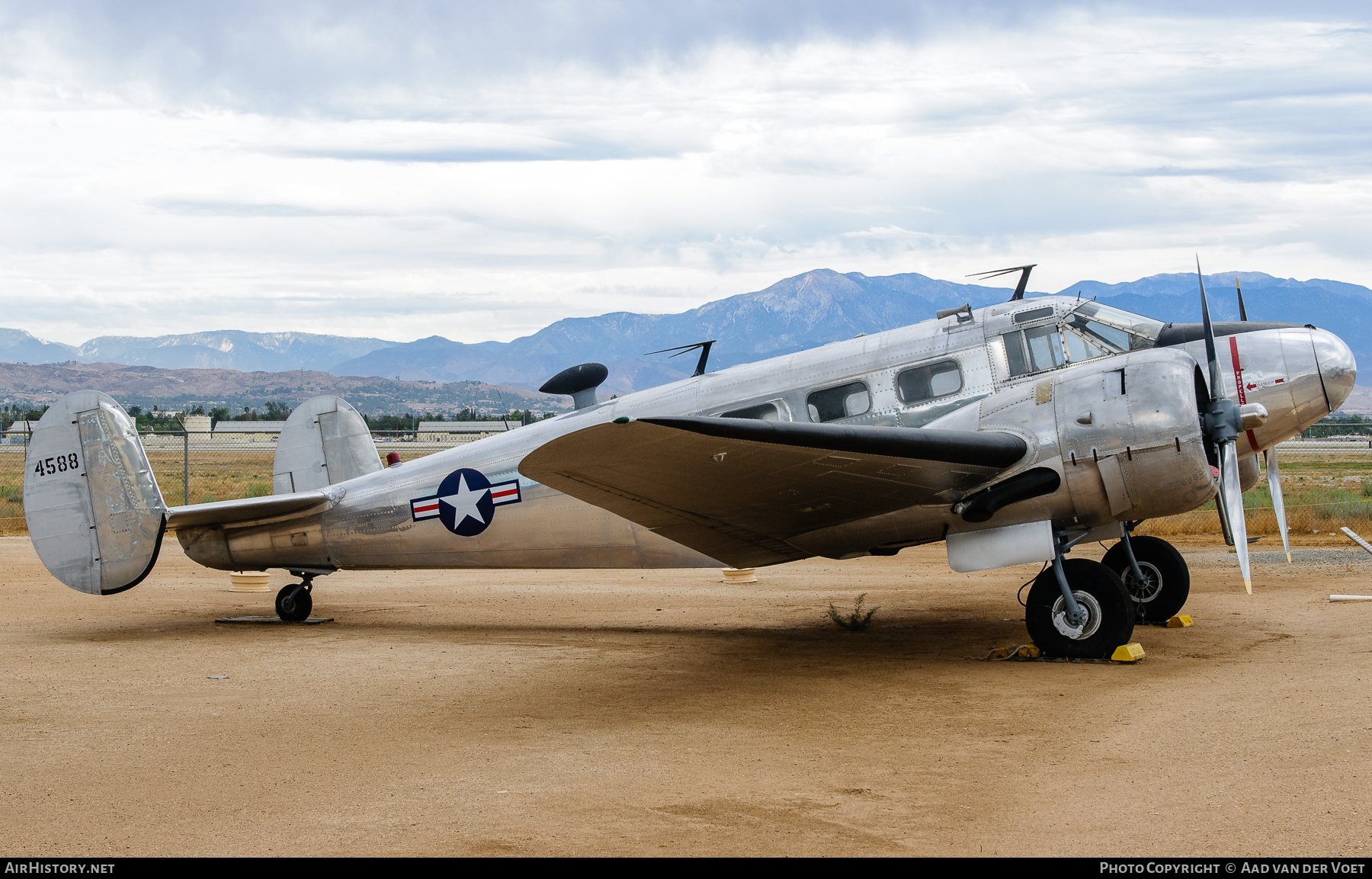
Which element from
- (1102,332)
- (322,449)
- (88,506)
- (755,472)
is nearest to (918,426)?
(1102,332)

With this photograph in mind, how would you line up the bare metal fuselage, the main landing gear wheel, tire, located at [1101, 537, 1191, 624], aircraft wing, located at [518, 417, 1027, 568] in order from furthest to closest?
1. the main landing gear wheel
2. tire, located at [1101, 537, 1191, 624]
3. the bare metal fuselage
4. aircraft wing, located at [518, 417, 1027, 568]

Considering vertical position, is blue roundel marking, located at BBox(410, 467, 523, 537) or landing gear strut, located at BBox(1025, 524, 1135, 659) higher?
blue roundel marking, located at BBox(410, 467, 523, 537)

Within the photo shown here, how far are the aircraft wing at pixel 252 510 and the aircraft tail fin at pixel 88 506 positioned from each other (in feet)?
1.04

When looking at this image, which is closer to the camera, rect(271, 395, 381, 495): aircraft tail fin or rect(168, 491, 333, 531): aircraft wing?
rect(168, 491, 333, 531): aircraft wing

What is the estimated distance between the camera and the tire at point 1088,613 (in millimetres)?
9320

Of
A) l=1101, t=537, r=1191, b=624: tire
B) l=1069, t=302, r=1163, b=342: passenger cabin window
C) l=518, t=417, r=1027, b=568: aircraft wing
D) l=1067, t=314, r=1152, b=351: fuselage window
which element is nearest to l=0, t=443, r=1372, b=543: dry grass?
l=1101, t=537, r=1191, b=624: tire

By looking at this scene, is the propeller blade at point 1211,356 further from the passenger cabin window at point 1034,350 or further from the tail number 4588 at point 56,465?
the tail number 4588 at point 56,465

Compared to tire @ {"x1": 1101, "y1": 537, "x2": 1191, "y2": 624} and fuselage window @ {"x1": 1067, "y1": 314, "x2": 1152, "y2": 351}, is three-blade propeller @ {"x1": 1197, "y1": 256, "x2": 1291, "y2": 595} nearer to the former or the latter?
fuselage window @ {"x1": 1067, "y1": 314, "x2": 1152, "y2": 351}

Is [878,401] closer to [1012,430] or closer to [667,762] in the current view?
[1012,430]

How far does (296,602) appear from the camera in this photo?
13.3m

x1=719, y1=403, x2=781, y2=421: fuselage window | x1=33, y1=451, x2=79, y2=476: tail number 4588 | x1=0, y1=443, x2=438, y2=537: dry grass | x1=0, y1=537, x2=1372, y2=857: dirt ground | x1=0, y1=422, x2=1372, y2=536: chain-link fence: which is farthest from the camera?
x1=0, y1=443, x2=438, y2=537: dry grass

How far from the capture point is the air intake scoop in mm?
12078

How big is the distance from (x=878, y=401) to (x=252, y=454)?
66766 mm

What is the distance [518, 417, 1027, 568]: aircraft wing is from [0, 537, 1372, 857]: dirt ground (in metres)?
1.41
